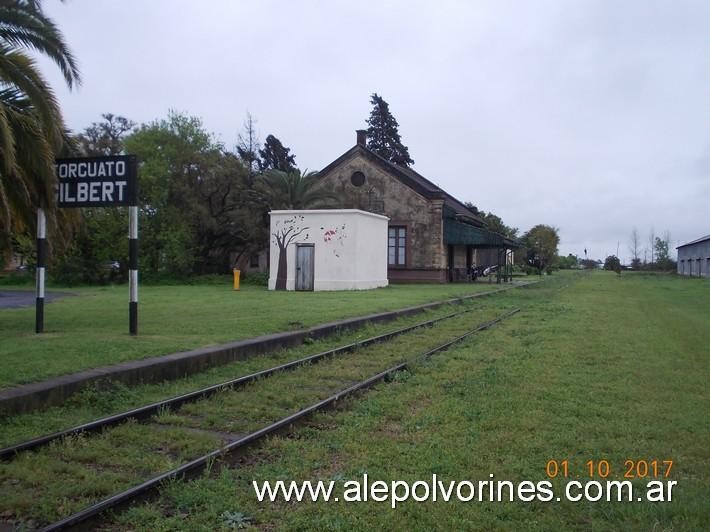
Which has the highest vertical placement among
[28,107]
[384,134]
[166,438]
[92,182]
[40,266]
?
[384,134]

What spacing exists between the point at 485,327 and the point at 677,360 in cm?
585

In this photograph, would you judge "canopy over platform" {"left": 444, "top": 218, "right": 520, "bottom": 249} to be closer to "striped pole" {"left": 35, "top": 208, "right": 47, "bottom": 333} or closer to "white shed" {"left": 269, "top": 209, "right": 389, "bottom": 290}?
"white shed" {"left": 269, "top": 209, "right": 389, "bottom": 290}

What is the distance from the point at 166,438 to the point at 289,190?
105 ft

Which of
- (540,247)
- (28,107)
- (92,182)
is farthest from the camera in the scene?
(540,247)

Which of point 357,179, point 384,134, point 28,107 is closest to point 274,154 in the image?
point 384,134

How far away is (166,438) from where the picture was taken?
20.4 feet

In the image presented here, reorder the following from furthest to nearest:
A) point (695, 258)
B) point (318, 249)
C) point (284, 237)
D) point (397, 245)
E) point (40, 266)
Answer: point (695, 258) < point (397, 245) < point (284, 237) < point (318, 249) < point (40, 266)

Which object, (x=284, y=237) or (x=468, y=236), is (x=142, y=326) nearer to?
(x=284, y=237)

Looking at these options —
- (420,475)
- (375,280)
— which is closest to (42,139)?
(420,475)

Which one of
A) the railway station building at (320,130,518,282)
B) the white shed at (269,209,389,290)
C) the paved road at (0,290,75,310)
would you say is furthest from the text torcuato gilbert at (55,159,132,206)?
the railway station building at (320,130,518,282)

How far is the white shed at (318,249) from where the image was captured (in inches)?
1152

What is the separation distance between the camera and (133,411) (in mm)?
6945

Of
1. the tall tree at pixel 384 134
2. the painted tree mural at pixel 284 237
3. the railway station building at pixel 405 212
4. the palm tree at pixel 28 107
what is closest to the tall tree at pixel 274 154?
the tall tree at pixel 384 134

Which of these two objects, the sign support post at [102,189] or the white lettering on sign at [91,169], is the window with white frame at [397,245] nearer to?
the sign support post at [102,189]
